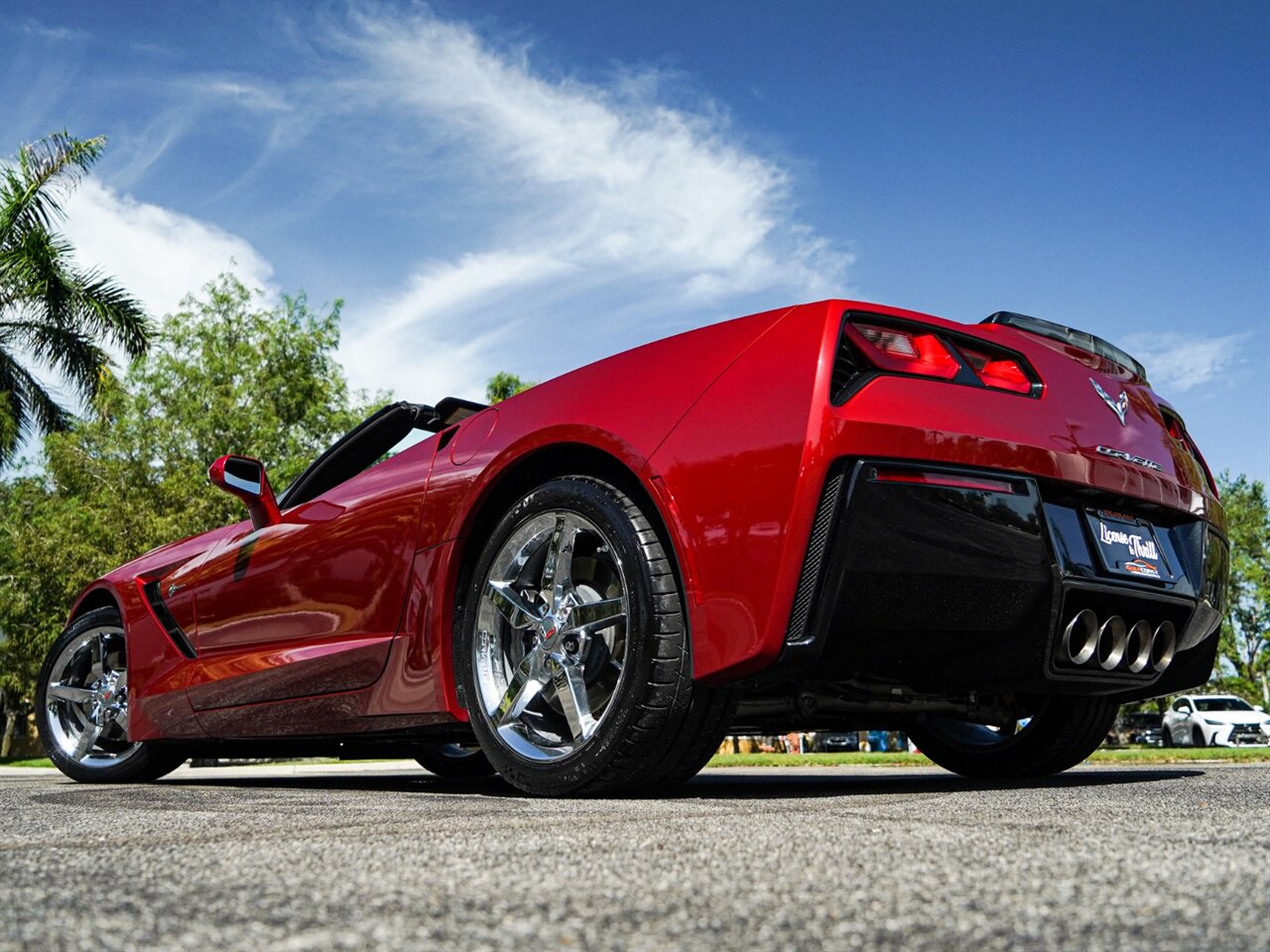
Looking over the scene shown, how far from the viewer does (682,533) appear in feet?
9.37

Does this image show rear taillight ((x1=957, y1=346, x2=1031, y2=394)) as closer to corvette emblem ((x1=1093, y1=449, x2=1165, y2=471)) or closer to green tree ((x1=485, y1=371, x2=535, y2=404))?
corvette emblem ((x1=1093, y1=449, x2=1165, y2=471))

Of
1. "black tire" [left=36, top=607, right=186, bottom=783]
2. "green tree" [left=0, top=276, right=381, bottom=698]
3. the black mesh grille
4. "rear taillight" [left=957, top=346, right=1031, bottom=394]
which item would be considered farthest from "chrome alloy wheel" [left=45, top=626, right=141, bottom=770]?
"green tree" [left=0, top=276, right=381, bottom=698]

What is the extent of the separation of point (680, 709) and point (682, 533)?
433 millimetres

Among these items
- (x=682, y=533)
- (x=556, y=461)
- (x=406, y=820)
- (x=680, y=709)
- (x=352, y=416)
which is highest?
(x=352, y=416)

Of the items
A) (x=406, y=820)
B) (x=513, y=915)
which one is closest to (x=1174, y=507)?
(x=406, y=820)

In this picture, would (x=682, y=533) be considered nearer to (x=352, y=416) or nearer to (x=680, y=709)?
(x=680, y=709)

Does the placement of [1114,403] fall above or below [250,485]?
above

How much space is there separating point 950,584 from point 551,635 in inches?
43.0

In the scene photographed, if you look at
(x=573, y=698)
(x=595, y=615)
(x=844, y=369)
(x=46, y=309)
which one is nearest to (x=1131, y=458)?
(x=844, y=369)

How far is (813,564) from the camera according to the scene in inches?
105

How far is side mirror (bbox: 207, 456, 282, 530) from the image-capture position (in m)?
4.55

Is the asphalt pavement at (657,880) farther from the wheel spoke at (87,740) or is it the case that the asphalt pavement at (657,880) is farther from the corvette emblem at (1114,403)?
the wheel spoke at (87,740)

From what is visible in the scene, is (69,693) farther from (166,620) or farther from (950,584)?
(950,584)

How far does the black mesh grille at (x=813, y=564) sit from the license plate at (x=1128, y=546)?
0.80 m
